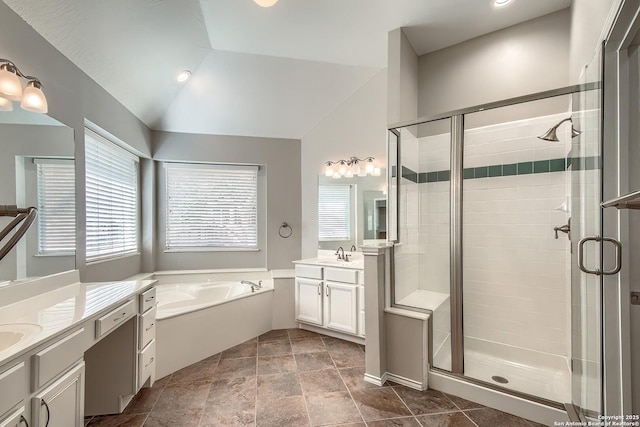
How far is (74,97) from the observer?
213cm

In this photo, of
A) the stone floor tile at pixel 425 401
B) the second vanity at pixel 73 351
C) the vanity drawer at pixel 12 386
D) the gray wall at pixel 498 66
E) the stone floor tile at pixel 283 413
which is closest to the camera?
the vanity drawer at pixel 12 386

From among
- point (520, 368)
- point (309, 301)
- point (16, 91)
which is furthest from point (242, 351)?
point (16, 91)

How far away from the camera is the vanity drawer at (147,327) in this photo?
6.62 feet

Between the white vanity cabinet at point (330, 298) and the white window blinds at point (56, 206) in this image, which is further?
the white vanity cabinet at point (330, 298)

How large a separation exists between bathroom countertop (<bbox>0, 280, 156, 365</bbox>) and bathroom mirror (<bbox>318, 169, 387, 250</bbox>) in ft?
6.94

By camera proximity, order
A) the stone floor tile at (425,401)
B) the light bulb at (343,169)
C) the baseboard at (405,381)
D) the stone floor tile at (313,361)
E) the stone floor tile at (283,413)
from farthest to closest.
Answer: the light bulb at (343,169) → the stone floor tile at (313,361) → the baseboard at (405,381) → the stone floor tile at (425,401) → the stone floor tile at (283,413)

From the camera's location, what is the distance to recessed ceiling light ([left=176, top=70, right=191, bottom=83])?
118 inches

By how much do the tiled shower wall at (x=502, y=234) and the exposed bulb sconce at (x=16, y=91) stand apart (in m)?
2.62

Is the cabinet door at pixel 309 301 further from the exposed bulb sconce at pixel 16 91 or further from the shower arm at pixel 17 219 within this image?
the exposed bulb sconce at pixel 16 91

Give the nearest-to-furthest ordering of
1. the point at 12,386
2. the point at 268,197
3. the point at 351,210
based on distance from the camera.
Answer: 1. the point at 12,386
2. the point at 351,210
3. the point at 268,197

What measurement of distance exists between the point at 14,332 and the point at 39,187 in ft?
3.31

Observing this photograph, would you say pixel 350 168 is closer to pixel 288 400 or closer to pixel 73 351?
pixel 288 400

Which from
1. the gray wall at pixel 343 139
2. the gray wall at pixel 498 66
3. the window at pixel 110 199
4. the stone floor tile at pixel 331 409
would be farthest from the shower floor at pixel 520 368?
the window at pixel 110 199

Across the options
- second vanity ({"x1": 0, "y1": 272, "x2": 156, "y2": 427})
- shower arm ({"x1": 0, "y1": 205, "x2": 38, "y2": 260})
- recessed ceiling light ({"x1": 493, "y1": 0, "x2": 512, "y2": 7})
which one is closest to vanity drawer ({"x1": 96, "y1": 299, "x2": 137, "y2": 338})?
second vanity ({"x1": 0, "y1": 272, "x2": 156, "y2": 427})
